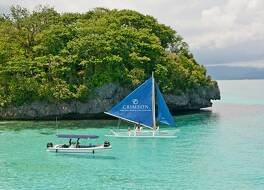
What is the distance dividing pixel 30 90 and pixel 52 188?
31204mm

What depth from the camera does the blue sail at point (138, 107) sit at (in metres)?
43.7

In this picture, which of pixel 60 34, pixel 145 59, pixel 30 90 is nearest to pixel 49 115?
pixel 30 90

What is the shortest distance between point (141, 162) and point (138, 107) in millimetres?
11889

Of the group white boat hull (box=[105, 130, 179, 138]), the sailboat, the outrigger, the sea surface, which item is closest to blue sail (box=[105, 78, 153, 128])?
the sailboat

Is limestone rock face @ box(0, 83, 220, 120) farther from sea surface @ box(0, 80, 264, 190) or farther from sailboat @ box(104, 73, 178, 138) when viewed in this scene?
sailboat @ box(104, 73, 178, 138)

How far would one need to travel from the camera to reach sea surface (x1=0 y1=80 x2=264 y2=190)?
2673cm

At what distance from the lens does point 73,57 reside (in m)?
55.9

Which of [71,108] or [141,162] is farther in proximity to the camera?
[71,108]

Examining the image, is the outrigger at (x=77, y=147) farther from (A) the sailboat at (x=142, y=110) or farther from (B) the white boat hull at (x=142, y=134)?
(A) the sailboat at (x=142, y=110)

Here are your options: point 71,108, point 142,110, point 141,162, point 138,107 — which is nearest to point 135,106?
point 138,107

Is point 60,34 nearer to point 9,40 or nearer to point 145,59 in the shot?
point 9,40

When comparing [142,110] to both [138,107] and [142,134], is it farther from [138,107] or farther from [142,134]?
[142,134]

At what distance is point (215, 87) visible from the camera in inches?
2926

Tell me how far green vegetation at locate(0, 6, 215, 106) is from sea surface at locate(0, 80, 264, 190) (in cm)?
765
